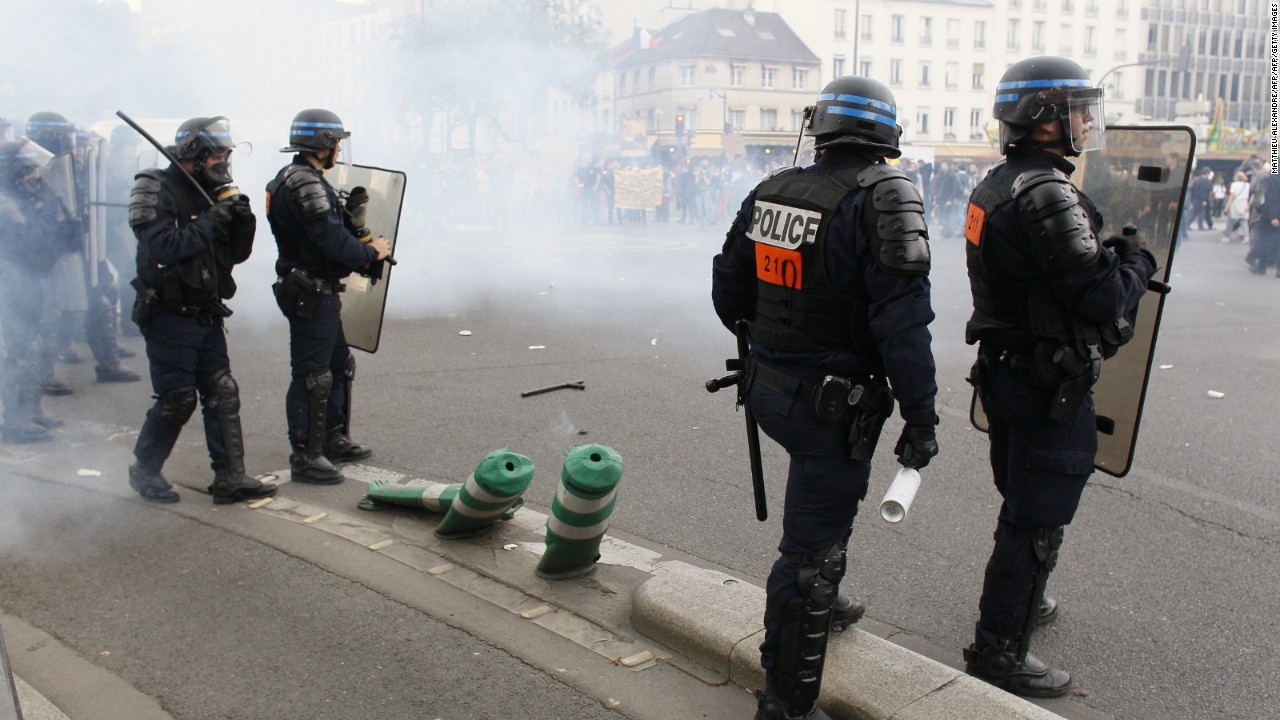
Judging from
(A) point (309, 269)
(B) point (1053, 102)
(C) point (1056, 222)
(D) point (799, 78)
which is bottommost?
(A) point (309, 269)

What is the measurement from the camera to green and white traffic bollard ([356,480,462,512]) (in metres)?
4.48

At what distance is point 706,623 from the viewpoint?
339 cm

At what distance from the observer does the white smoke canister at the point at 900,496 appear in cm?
262

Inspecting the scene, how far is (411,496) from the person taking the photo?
15.2ft

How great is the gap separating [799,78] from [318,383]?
4766cm

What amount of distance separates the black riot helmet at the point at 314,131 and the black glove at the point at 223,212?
0.42 meters

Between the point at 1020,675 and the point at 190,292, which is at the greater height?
the point at 190,292

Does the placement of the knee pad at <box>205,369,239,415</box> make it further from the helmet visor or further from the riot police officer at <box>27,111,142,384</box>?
the helmet visor

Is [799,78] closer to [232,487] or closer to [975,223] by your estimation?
[232,487]

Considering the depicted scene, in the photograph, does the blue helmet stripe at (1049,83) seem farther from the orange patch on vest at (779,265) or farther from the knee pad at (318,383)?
the knee pad at (318,383)

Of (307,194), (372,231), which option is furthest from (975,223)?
(372,231)

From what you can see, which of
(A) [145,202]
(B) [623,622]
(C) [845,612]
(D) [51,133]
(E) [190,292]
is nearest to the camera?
(C) [845,612]

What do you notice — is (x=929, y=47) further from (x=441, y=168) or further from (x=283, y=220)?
(x=283, y=220)

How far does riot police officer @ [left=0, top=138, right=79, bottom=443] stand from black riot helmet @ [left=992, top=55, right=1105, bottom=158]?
213 inches
